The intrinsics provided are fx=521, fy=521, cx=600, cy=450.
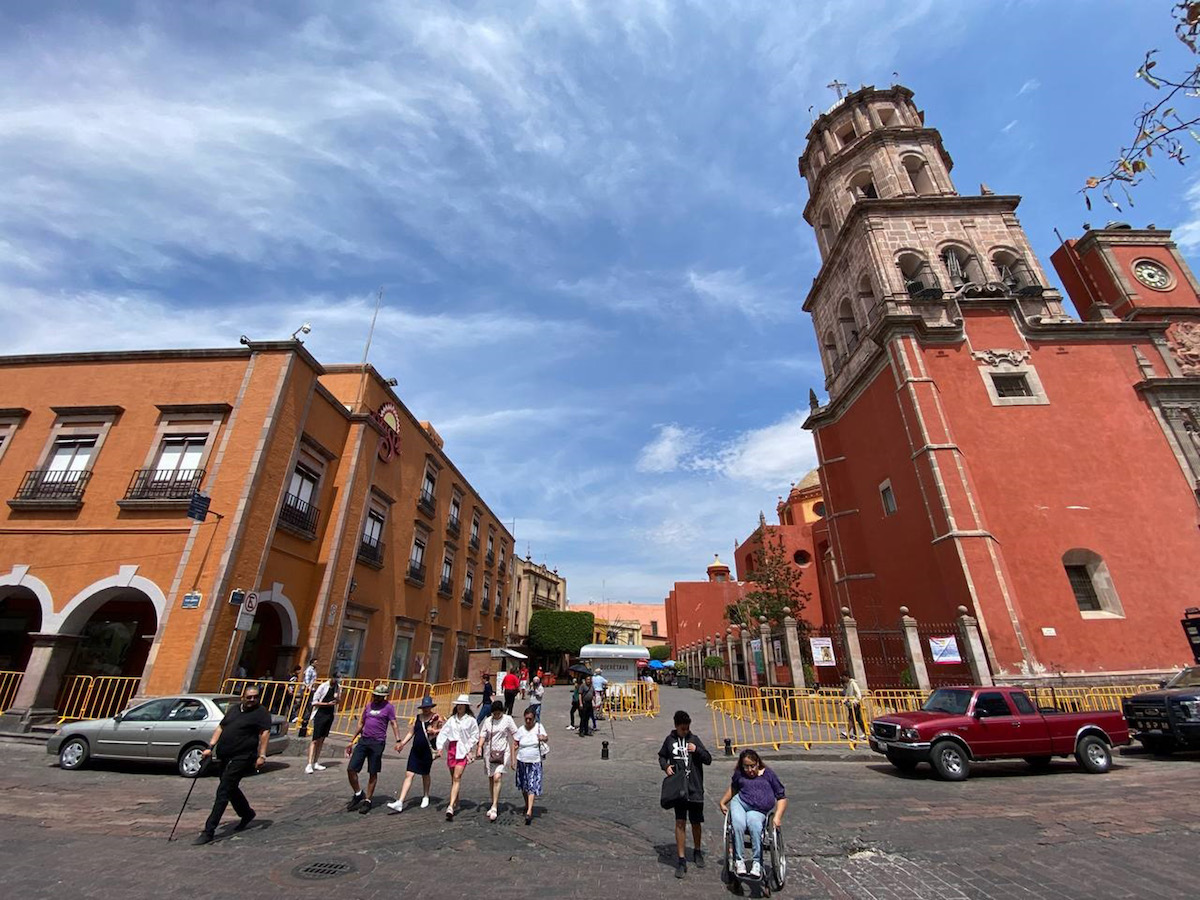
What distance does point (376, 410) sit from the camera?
67.7 ft

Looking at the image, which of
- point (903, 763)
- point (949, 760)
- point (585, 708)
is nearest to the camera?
point (949, 760)

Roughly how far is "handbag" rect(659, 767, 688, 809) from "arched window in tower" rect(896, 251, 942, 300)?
76.2 feet

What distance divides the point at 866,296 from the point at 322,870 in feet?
92.7

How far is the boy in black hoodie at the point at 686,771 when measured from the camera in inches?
209

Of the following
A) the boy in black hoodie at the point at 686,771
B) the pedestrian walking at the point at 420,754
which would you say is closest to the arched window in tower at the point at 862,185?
the boy in black hoodie at the point at 686,771

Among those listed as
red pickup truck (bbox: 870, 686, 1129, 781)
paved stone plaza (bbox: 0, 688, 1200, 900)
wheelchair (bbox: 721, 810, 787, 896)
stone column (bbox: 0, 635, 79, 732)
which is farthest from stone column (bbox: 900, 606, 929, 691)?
stone column (bbox: 0, 635, 79, 732)

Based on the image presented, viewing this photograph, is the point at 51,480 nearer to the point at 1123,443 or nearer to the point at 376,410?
the point at 376,410

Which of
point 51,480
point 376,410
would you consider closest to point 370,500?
point 376,410

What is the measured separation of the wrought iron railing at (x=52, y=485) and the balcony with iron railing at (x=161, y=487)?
54.9 inches

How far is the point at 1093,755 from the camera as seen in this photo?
32.6 feet

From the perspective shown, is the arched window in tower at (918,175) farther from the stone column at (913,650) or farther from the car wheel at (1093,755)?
the car wheel at (1093,755)

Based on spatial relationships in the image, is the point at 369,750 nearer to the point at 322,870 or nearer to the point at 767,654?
the point at 322,870

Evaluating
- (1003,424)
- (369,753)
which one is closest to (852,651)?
(1003,424)

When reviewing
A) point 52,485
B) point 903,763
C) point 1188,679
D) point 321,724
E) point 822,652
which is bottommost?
point 903,763
